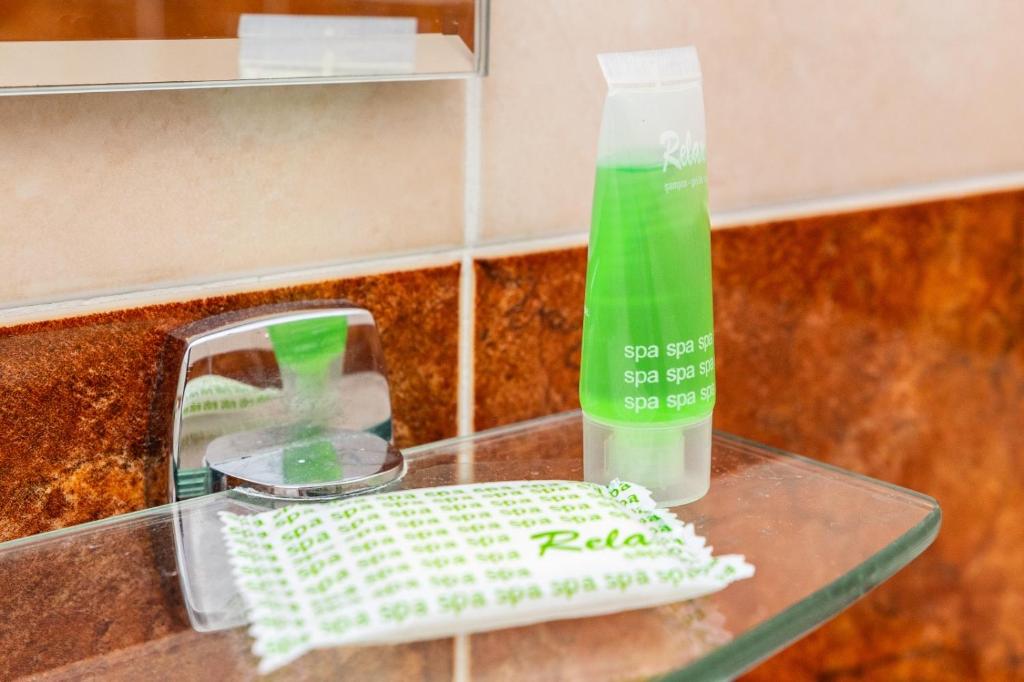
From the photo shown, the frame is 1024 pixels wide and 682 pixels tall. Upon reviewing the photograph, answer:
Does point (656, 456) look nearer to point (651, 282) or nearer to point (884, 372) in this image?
point (651, 282)

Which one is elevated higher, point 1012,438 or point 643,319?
point 643,319

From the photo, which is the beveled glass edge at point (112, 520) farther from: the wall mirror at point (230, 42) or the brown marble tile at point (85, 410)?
the wall mirror at point (230, 42)

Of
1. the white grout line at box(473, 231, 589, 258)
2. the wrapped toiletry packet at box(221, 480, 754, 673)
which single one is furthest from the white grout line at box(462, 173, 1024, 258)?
the wrapped toiletry packet at box(221, 480, 754, 673)

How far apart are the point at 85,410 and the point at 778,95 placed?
12.6 inches

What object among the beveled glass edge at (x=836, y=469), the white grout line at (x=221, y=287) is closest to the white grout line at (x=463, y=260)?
the white grout line at (x=221, y=287)

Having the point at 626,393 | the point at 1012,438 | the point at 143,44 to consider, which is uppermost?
the point at 143,44

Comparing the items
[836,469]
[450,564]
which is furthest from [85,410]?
[836,469]

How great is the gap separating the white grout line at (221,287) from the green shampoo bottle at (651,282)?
84mm

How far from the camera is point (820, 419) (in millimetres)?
562

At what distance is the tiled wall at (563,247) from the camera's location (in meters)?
0.34

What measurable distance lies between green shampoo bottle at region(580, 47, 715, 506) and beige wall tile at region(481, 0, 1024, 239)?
0.09m

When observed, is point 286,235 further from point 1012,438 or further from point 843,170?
point 1012,438

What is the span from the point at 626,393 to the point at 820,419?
250 mm

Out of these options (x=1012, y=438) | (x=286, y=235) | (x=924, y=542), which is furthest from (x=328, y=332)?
(x=1012, y=438)
